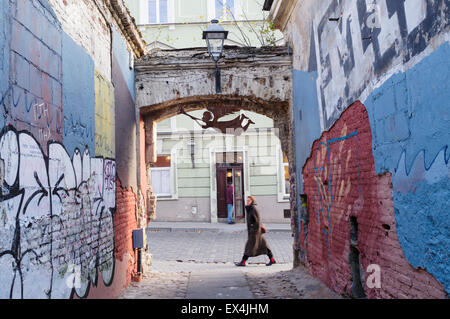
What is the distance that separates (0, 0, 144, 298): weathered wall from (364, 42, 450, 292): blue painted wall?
3129mm

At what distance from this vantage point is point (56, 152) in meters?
4.35

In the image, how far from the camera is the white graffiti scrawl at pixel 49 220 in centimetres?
334

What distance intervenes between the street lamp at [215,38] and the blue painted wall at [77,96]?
8.97 feet

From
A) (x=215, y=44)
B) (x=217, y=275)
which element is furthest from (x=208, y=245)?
(x=215, y=44)

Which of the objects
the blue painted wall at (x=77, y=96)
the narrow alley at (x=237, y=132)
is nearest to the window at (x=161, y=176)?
the narrow alley at (x=237, y=132)

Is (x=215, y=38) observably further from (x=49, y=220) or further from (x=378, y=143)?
(x=49, y=220)

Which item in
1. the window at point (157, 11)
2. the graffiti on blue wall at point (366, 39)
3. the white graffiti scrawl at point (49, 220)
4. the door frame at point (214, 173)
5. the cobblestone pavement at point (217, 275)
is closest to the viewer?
the white graffiti scrawl at point (49, 220)

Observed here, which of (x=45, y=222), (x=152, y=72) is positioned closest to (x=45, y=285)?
(x=45, y=222)

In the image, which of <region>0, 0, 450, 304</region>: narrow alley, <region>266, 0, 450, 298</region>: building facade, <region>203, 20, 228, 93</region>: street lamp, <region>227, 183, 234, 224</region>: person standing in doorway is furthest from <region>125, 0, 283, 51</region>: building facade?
<region>266, 0, 450, 298</region>: building facade

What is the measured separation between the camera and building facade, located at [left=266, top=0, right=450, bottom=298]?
11.4ft

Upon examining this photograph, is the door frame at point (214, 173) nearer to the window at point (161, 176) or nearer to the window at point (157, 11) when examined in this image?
the window at point (161, 176)

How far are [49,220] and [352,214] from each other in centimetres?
337

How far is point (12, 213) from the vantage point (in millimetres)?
3365

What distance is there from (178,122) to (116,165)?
1159cm
